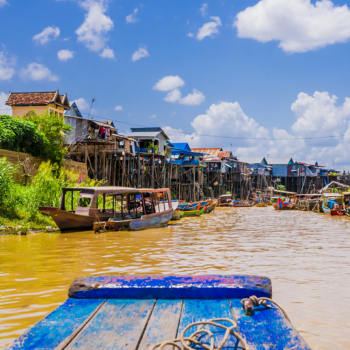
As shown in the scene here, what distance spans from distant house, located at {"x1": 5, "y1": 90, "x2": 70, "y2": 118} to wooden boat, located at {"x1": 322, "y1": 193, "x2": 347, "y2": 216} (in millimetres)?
23504

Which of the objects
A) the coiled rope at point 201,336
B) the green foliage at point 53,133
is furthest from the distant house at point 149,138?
the coiled rope at point 201,336

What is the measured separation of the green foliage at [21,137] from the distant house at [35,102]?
23.8 ft

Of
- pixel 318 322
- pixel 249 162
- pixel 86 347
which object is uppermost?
pixel 249 162

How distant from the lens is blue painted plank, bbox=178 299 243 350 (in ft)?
7.20

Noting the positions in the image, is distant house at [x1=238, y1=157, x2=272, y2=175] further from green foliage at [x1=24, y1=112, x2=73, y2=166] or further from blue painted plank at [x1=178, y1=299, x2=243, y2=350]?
blue painted plank at [x1=178, y1=299, x2=243, y2=350]

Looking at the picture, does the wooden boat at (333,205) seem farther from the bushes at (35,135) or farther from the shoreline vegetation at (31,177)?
the bushes at (35,135)

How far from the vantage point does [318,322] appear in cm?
554

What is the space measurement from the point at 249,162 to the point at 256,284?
220 feet

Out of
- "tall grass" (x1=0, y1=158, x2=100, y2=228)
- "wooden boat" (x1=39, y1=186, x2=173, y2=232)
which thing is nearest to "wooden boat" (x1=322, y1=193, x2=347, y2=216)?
"wooden boat" (x1=39, y1=186, x2=173, y2=232)

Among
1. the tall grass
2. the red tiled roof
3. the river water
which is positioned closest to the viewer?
the river water

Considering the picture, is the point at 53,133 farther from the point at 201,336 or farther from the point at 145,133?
the point at 201,336

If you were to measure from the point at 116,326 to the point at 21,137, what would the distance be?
21620 millimetres

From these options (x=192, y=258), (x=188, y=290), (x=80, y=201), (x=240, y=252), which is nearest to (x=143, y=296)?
(x=188, y=290)

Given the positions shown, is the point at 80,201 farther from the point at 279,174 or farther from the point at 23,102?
the point at 279,174
